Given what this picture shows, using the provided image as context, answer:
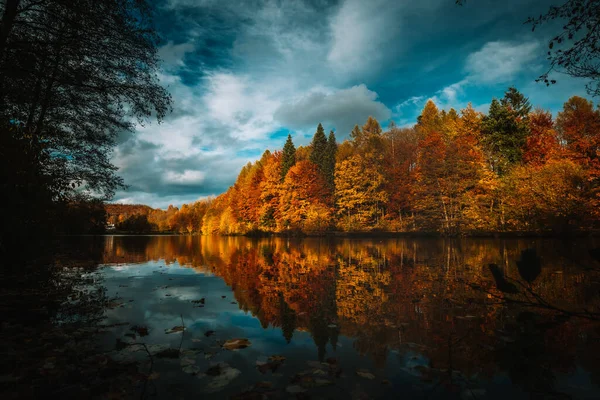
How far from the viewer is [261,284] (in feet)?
22.8

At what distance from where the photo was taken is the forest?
19078 mm

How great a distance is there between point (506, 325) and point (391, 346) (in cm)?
184

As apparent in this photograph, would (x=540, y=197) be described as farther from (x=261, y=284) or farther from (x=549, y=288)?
(x=261, y=284)

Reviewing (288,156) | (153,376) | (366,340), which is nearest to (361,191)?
(288,156)

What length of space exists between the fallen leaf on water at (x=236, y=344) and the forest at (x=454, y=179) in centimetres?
2298

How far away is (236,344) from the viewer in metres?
3.27

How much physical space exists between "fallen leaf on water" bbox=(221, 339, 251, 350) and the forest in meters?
23.0


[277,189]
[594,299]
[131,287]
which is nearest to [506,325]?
[594,299]

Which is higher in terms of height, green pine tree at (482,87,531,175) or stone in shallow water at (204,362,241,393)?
green pine tree at (482,87,531,175)

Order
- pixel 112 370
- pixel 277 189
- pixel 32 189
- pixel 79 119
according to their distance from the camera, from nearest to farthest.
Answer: pixel 112 370
pixel 32 189
pixel 79 119
pixel 277 189

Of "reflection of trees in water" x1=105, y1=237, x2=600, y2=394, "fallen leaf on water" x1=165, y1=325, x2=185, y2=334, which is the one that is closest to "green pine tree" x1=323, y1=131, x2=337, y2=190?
"reflection of trees in water" x1=105, y1=237, x2=600, y2=394

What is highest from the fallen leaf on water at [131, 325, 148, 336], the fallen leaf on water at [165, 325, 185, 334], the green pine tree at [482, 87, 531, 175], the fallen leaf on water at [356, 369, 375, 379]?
the green pine tree at [482, 87, 531, 175]

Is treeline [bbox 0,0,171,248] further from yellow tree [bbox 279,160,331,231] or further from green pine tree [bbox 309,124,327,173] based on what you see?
green pine tree [bbox 309,124,327,173]

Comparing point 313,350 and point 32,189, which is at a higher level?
point 32,189
